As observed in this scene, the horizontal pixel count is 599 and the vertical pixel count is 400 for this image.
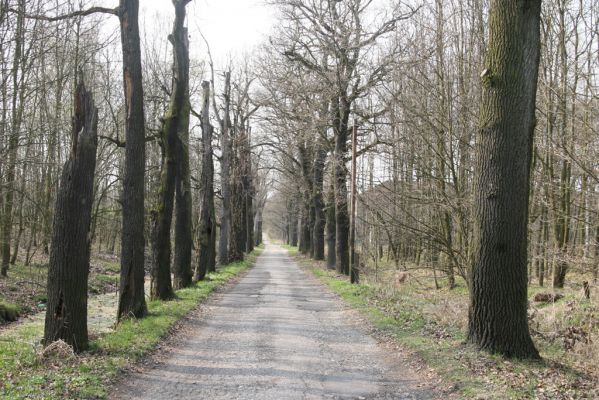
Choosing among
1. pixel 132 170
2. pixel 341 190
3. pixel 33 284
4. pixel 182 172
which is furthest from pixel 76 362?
pixel 341 190

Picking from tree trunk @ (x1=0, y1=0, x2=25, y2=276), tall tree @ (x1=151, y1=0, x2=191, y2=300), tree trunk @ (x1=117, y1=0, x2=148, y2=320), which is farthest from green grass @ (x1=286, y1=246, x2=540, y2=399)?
tree trunk @ (x1=0, y1=0, x2=25, y2=276)

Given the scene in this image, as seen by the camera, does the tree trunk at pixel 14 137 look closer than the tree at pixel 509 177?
No

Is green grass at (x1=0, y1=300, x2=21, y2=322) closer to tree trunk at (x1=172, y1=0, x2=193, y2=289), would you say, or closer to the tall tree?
the tall tree

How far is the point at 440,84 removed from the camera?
14.0m

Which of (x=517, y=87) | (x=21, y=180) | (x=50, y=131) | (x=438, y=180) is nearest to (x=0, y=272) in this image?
(x=21, y=180)

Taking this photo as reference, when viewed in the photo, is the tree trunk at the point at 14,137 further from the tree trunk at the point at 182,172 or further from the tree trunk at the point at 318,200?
the tree trunk at the point at 318,200

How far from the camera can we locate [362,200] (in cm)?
1661

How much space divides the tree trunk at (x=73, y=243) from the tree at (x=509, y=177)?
5.88 meters

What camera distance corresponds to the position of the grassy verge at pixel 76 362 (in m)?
6.03

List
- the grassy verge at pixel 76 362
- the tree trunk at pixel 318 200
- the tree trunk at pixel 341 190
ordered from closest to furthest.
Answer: the grassy verge at pixel 76 362 < the tree trunk at pixel 341 190 < the tree trunk at pixel 318 200

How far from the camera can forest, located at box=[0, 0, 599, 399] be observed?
7543 millimetres

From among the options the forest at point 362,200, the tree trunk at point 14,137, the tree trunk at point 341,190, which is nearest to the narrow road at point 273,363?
the forest at point 362,200

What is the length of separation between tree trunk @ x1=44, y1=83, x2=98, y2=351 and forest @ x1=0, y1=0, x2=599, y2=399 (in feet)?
0.09

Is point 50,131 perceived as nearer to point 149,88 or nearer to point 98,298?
point 98,298
